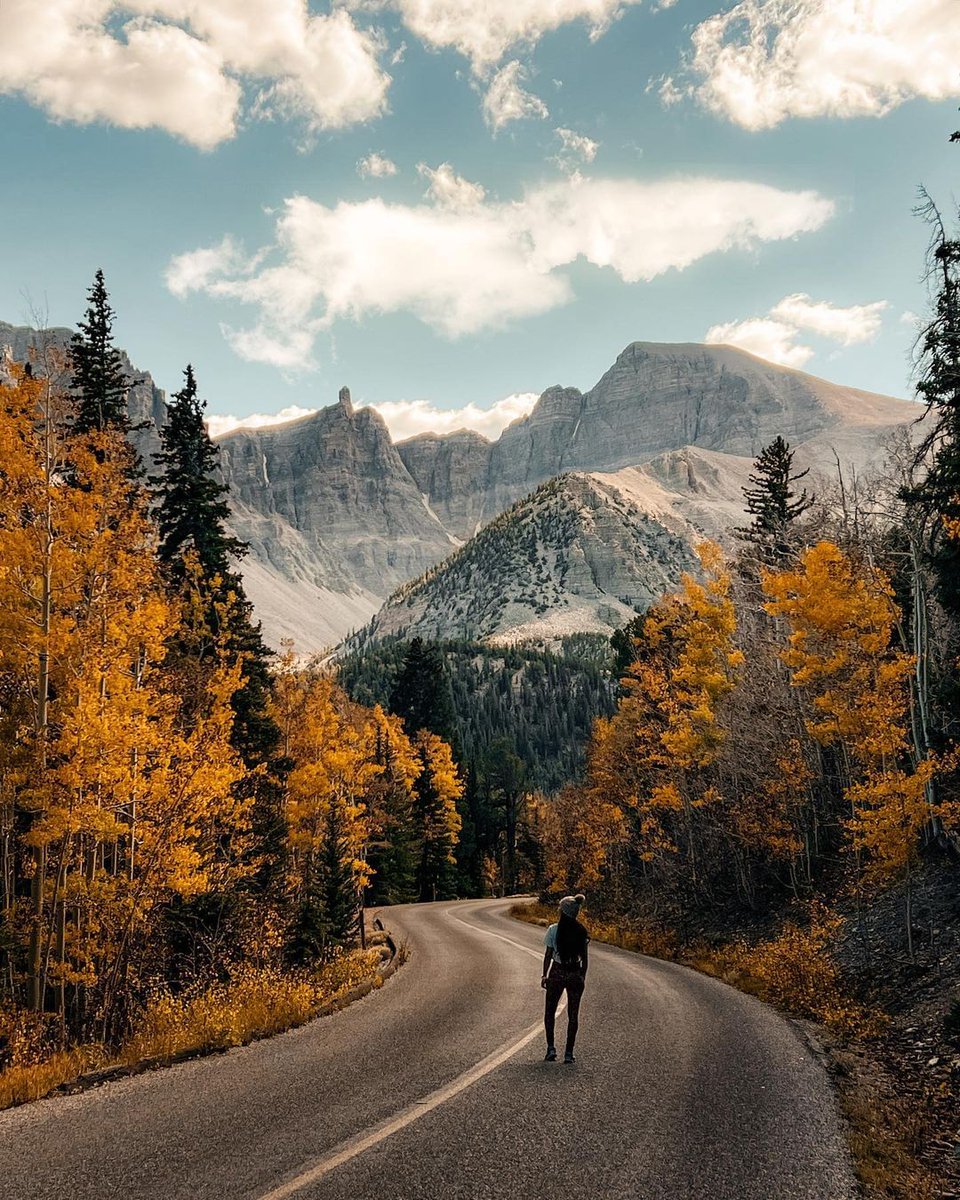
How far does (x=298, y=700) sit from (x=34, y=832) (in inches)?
819

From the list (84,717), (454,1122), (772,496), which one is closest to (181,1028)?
(84,717)

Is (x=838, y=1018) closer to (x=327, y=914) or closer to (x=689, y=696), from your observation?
(x=327, y=914)

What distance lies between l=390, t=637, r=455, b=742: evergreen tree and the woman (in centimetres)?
5369

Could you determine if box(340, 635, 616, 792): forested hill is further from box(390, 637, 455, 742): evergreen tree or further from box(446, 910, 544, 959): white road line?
box(446, 910, 544, 959): white road line

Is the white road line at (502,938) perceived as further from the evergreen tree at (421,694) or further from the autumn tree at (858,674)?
the evergreen tree at (421,694)

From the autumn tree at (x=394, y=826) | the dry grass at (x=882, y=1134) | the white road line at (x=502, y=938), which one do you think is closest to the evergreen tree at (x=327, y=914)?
the white road line at (x=502, y=938)

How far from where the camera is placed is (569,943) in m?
9.09

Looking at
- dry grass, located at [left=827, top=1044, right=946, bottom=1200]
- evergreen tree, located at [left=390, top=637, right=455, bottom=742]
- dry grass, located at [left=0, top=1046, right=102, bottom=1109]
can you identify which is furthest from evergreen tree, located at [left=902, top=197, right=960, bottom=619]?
evergreen tree, located at [left=390, top=637, right=455, bottom=742]

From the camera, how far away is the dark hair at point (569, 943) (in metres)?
9.05

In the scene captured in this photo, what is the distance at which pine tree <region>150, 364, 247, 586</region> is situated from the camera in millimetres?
27188

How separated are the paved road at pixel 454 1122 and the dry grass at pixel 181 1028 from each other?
17.6 inches

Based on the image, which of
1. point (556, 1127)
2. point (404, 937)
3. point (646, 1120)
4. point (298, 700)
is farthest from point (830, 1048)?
point (298, 700)

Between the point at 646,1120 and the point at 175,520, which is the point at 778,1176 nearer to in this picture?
the point at 646,1120

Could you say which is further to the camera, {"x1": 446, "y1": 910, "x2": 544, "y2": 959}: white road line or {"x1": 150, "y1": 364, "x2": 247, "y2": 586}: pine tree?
{"x1": 150, "y1": 364, "x2": 247, "y2": 586}: pine tree
